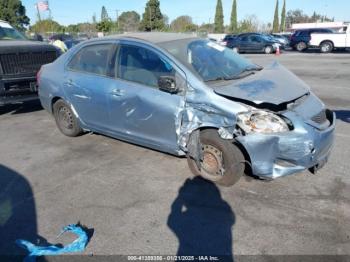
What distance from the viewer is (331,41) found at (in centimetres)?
2534

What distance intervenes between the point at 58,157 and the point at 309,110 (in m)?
3.65

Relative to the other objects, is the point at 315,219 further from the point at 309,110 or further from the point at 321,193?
the point at 309,110

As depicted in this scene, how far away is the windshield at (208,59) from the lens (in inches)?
172

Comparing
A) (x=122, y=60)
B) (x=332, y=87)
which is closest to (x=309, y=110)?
(x=122, y=60)

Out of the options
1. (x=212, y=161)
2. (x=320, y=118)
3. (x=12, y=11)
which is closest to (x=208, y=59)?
(x=212, y=161)

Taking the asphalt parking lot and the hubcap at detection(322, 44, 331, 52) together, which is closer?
the asphalt parking lot

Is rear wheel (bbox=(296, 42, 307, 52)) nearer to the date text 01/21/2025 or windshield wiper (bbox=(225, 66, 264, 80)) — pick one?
windshield wiper (bbox=(225, 66, 264, 80))

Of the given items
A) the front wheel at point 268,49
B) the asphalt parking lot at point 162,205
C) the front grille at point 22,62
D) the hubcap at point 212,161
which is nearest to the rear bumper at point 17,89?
the front grille at point 22,62

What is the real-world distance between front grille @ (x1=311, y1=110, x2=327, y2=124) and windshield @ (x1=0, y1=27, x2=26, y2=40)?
8.16 m

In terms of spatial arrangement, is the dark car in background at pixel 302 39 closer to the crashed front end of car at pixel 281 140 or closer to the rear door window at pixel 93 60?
the rear door window at pixel 93 60

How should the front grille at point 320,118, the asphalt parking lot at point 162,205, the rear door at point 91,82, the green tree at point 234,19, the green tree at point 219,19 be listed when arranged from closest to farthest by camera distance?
the asphalt parking lot at point 162,205, the front grille at point 320,118, the rear door at point 91,82, the green tree at point 219,19, the green tree at point 234,19

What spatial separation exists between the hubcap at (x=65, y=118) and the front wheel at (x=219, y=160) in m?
2.69

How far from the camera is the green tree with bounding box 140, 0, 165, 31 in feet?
191

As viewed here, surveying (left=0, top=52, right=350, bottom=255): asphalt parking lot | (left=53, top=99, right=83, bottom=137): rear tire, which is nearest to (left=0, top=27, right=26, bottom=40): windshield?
(left=53, top=99, right=83, bottom=137): rear tire
